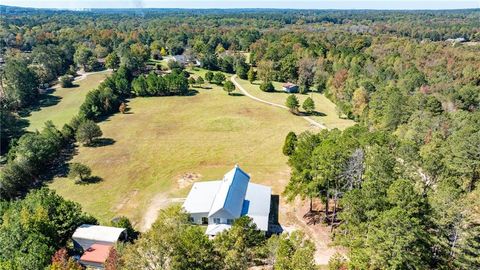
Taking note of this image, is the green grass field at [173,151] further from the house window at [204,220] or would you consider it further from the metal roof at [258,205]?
the house window at [204,220]

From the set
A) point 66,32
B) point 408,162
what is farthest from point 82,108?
point 66,32

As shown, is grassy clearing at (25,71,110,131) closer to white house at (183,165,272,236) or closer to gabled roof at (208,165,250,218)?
white house at (183,165,272,236)

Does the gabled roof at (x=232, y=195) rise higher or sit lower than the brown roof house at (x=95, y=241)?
higher

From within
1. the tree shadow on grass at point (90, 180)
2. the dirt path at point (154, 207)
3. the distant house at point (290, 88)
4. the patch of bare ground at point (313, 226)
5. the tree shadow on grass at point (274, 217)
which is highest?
the distant house at point (290, 88)

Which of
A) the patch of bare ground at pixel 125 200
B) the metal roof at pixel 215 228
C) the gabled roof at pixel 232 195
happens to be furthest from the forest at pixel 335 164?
the patch of bare ground at pixel 125 200

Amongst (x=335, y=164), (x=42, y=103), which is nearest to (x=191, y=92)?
(x=42, y=103)
